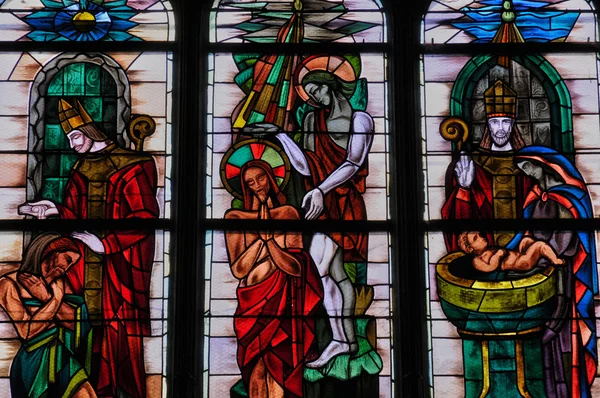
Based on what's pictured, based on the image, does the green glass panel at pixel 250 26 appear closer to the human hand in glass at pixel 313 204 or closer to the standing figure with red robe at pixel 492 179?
the human hand in glass at pixel 313 204

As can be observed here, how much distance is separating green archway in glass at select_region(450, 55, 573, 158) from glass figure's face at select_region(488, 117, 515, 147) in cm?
17

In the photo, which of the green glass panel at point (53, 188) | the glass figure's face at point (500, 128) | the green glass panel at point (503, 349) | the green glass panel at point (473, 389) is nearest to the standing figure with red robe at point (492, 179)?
the glass figure's face at point (500, 128)

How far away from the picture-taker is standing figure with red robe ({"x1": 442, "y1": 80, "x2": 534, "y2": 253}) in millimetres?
11375

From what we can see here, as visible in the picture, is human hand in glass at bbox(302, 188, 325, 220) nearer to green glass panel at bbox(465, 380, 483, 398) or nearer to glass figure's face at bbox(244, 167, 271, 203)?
glass figure's face at bbox(244, 167, 271, 203)

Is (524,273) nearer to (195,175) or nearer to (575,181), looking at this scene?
(575,181)

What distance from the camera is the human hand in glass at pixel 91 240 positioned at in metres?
11.2

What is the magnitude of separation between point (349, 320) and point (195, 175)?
147cm

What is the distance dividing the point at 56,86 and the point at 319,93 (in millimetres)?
1878

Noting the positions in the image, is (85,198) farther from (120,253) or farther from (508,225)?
(508,225)

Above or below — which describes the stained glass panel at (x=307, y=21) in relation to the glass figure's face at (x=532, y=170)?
above

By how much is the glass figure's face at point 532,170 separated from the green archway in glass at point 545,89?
21 cm

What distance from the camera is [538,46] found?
1187 cm

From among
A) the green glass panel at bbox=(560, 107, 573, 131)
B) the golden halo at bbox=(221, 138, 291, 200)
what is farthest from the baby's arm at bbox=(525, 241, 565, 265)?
the golden halo at bbox=(221, 138, 291, 200)

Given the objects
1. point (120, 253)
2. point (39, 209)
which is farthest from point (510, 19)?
point (39, 209)
